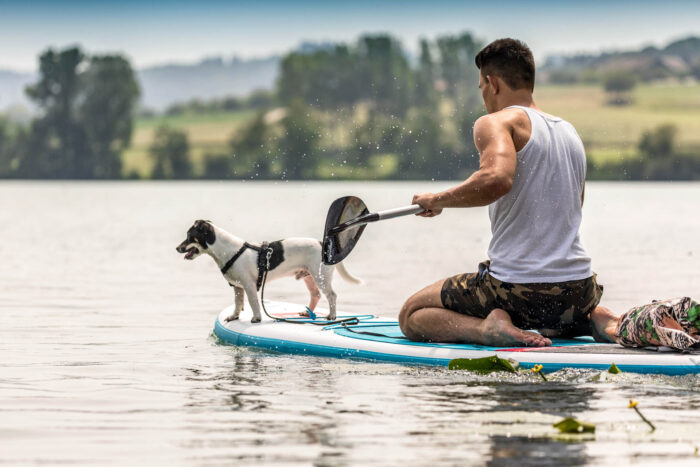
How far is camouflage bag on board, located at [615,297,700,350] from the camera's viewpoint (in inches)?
295

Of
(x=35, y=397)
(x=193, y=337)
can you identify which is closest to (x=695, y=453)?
(x=35, y=397)

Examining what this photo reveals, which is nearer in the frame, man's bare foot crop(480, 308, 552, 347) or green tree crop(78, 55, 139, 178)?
man's bare foot crop(480, 308, 552, 347)

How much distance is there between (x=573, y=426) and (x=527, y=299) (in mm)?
1552

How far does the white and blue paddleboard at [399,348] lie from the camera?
741 cm

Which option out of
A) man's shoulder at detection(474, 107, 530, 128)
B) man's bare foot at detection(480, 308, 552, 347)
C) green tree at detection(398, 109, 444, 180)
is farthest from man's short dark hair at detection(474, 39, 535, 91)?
green tree at detection(398, 109, 444, 180)

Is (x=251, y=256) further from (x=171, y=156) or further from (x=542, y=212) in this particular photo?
(x=171, y=156)

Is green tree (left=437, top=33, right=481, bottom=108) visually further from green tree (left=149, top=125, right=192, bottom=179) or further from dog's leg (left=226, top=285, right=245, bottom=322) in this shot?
dog's leg (left=226, top=285, right=245, bottom=322)

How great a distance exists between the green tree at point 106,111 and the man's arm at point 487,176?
400 ft

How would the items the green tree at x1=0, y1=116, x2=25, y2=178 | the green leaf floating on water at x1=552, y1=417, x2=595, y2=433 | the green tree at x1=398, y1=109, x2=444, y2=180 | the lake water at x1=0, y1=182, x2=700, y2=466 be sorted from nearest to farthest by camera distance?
the lake water at x1=0, y1=182, x2=700, y2=466 → the green leaf floating on water at x1=552, y1=417, x2=595, y2=433 → the green tree at x1=398, y1=109, x2=444, y2=180 → the green tree at x1=0, y1=116, x2=25, y2=178

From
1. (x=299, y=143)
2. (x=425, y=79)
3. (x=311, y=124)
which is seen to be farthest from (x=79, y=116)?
(x=425, y=79)

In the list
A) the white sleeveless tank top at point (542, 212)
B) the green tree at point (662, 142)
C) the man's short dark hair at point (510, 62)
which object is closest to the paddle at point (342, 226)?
the white sleeveless tank top at point (542, 212)

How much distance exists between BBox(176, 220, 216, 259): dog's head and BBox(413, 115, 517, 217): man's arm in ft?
9.46

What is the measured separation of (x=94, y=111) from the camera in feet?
427

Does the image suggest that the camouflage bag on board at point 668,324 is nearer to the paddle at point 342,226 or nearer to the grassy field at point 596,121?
the paddle at point 342,226
